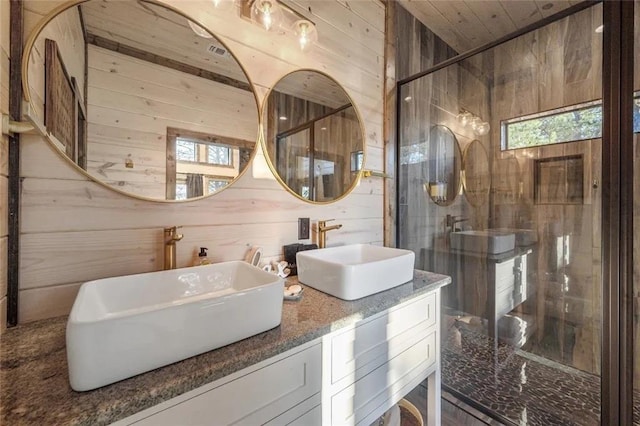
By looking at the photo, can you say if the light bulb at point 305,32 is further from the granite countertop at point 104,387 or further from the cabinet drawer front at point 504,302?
the cabinet drawer front at point 504,302

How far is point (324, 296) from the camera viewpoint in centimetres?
99

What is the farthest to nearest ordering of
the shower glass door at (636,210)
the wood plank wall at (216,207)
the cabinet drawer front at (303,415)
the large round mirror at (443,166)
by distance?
the large round mirror at (443,166) < the shower glass door at (636,210) < the wood plank wall at (216,207) < the cabinet drawer front at (303,415)

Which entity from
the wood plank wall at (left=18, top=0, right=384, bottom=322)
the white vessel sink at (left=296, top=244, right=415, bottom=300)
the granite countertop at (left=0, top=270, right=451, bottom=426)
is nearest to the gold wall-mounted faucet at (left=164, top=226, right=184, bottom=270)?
the wood plank wall at (left=18, top=0, right=384, bottom=322)

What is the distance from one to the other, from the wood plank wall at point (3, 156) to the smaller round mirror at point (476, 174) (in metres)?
2.06

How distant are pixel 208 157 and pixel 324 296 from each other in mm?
724

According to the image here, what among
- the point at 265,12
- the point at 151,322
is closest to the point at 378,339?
the point at 151,322

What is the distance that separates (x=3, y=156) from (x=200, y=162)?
518 mm

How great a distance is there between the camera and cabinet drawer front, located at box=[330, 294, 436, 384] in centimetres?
84

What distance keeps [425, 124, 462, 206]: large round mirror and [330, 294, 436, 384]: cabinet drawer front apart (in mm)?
887

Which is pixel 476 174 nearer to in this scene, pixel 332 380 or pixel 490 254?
pixel 490 254

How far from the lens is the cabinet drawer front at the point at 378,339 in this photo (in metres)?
0.84

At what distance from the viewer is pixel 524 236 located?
154 centimetres

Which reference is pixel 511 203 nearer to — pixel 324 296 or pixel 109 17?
pixel 324 296

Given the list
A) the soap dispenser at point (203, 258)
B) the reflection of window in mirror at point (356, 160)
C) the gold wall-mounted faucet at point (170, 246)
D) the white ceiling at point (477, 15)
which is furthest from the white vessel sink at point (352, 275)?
the white ceiling at point (477, 15)
